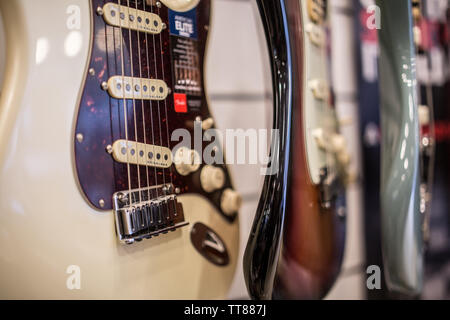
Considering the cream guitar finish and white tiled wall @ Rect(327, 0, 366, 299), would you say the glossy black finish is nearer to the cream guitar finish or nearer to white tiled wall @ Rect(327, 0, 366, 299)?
the cream guitar finish

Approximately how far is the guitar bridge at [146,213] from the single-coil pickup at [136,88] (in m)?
0.12

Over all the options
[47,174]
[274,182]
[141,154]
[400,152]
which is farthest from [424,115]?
[47,174]

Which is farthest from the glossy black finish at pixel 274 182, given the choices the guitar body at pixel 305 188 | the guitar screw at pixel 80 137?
the guitar screw at pixel 80 137

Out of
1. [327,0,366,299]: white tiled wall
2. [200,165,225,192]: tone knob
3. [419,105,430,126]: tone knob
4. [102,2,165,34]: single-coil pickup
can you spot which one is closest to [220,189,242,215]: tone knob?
[200,165,225,192]: tone knob

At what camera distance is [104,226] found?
461mm

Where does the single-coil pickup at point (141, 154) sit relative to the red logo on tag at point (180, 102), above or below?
below

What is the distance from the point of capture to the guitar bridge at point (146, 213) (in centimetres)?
47

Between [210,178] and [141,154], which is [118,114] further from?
[210,178]

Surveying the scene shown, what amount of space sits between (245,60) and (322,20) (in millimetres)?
186

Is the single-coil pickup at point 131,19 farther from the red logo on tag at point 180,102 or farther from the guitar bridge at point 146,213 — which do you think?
the guitar bridge at point 146,213

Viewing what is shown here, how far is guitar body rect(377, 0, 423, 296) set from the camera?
1.60 ft

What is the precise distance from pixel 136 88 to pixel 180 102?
79mm
